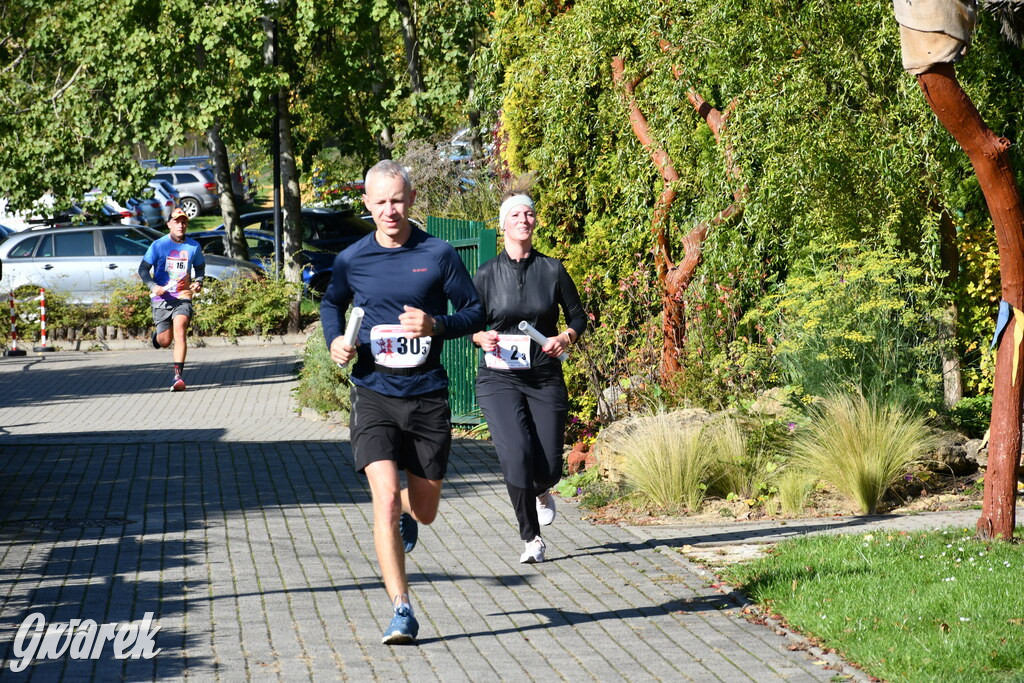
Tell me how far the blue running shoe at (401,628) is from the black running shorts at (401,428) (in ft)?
2.14

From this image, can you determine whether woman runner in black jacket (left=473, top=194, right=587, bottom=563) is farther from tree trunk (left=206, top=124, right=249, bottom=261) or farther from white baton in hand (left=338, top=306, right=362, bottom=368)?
tree trunk (left=206, top=124, right=249, bottom=261)

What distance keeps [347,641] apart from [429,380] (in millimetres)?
1193

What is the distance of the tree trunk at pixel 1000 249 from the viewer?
6988 mm

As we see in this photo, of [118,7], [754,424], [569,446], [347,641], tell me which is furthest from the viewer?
[118,7]

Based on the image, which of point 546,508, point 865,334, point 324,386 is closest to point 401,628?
point 546,508

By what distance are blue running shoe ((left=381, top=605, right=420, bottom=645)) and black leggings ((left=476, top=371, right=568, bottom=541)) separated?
1.70 metres

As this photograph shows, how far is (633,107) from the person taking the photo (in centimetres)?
1190

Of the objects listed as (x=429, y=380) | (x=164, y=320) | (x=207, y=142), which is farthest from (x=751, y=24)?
(x=207, y=142)

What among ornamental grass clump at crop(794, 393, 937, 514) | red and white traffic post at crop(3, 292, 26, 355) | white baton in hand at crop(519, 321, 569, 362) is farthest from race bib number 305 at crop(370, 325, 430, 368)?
red and white traffic post at crop(3, 292, 26, 355)

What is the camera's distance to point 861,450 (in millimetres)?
8961

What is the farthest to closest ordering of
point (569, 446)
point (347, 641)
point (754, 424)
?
1. point (569, 446)
2. point (754, 424)
3. point (347, 641)

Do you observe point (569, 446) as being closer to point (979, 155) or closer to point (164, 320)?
point (979, 155)

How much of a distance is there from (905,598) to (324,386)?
9234 mm

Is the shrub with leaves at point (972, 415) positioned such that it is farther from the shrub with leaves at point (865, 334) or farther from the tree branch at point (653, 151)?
the tree branch at point (653, 151)
